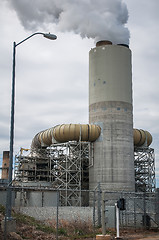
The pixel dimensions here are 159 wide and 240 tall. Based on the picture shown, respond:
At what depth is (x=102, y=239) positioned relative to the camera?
630 inches

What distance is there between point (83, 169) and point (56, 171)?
13.9 ft

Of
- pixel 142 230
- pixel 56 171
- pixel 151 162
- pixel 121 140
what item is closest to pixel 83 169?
pixel 56 171

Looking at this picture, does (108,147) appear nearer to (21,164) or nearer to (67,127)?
(67,127)

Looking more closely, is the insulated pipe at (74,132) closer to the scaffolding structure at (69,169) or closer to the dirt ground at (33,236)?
the scaffolding structure at (69,169)

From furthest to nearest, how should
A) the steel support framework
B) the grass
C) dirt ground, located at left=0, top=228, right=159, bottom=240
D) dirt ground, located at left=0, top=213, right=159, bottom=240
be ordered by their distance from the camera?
the steel support framework → the grass → dirt ground, located at left=0, top=213, right=159, bottom=240 → dirt ground, located at left=0, top=228, right=159, bottom=240

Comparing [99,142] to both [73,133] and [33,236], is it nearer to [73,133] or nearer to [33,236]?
[73,133]

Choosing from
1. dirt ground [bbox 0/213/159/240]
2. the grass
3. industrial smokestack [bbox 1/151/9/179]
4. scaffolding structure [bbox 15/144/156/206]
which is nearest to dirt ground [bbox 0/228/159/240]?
dirt ground [bbox 0/213/159/240]

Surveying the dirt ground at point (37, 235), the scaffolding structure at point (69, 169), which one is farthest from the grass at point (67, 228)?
the scaffolding structure at point (69, 169)

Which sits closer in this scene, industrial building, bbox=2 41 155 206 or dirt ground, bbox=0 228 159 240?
dirt ground, bbox=0 228 159 240

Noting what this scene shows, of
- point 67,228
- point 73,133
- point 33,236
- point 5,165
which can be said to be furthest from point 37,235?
point 5,165

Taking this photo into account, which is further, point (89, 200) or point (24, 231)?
point (89, 200)

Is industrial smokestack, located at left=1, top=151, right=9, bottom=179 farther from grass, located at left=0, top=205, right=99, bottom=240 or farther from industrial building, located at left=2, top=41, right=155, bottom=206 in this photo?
grass, located at left=0, top=205, right=99, bottom=240

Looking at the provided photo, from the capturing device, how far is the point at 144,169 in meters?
54.1

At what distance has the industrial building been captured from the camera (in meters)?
45.7
